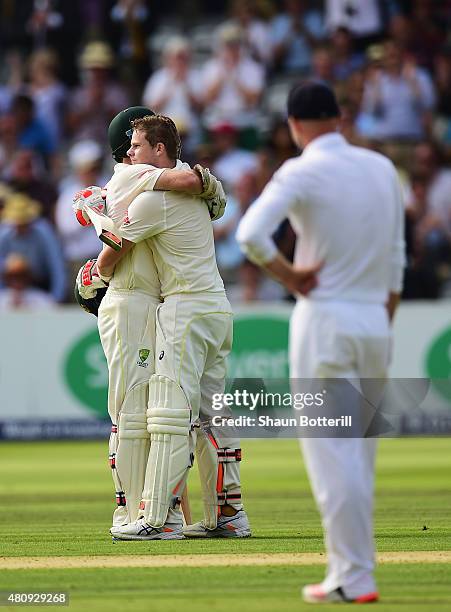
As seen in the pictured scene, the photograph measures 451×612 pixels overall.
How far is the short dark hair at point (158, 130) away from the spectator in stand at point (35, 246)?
31.6 feet

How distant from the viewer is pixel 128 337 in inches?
316

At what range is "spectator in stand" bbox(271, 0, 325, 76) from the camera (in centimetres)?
2052

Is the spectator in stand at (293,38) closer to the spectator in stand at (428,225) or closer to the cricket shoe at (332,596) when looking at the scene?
the spectator in stand at (428,225)

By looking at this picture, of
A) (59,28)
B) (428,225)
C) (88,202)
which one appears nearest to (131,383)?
(88,202)

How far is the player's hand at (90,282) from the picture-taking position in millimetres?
8344

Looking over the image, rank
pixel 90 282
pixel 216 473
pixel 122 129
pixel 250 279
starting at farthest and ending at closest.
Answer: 1. pixel 250 279
2. pixel 90 282
3. pixel 122 129
4. pixel 216 473

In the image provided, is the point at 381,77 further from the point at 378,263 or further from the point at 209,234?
the point at 378,263

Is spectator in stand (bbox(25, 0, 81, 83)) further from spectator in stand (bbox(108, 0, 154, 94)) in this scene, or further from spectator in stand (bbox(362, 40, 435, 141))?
spectator in stand (bbox(362, 40, 435, 141))

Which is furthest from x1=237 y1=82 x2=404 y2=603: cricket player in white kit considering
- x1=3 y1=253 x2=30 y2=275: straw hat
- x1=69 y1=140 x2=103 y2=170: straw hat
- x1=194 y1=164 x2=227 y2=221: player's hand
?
x1=69 y1=140 x2=103 y2=170: straw hat

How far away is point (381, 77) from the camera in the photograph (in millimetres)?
19062

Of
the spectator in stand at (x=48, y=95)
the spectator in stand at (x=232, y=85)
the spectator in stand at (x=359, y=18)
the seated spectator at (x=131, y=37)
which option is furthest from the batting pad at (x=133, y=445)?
the seated spectator at (x=131, y=37)

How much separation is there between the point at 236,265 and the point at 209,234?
32.5ft

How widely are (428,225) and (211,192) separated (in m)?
10.0

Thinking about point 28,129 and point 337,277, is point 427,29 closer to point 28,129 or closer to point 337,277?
point 28,129
